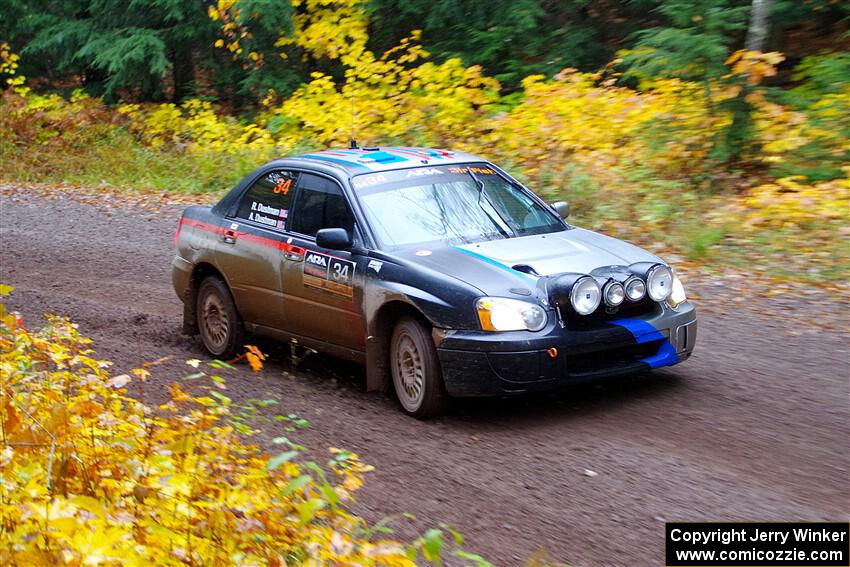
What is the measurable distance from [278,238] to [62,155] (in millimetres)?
16766

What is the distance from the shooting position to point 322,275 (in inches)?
289

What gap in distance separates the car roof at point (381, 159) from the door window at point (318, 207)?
19cm

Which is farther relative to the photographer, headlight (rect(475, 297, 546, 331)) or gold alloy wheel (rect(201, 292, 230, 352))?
gold alloy wheel (rect(201, 292, 230, 352))

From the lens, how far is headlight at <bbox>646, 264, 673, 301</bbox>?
21.6 feet

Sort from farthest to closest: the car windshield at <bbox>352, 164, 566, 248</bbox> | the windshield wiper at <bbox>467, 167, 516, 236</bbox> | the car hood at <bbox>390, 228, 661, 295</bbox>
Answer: the windshield wiper at <bbox>467, 167, 516, 236</bbox> < the car windshield at <bbox>352, 164, 566, 248</bbox> < the car hood at <bbox>390, 228, 661, 295</bbox>

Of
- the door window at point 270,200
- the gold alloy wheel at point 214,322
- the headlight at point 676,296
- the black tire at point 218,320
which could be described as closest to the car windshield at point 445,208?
the door window at point 270,200

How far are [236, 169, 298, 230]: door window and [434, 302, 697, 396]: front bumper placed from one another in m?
2.24

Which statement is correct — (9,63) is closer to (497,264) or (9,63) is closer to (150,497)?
(497,264)

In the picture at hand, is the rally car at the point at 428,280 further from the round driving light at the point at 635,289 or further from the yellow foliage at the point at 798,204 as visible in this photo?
the yellow foliage at the point at 798,204

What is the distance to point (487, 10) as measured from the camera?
1886cm

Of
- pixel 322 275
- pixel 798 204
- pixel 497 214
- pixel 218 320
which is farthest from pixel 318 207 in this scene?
pixel 798 204

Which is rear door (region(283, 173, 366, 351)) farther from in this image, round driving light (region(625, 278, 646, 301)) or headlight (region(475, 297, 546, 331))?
round driving light (region(625, 278, 646, 301))

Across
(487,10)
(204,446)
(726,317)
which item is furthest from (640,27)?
(204,446)

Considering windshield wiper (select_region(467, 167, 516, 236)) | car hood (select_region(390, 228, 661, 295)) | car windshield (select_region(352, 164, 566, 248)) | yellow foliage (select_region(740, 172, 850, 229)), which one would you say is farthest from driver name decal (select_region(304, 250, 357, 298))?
yellow foliage (select_region(740, 172, 850, 229))
